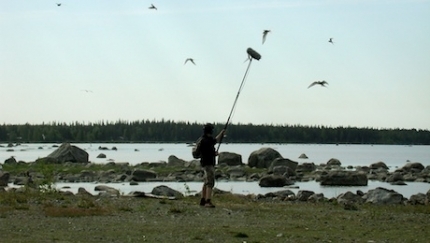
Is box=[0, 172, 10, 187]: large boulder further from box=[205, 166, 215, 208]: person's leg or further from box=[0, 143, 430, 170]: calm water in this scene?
box=[0, 143, 430, 170]: calm water

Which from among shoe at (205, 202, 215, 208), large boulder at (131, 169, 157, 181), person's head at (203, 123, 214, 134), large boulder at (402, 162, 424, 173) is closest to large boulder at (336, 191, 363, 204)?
shoe at (205, 202, 215, 208)

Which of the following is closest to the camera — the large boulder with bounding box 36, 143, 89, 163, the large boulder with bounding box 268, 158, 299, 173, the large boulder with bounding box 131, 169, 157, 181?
the large boulder with bounding box 131, 169, 157, 181

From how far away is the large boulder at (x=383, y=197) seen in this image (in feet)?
92.2

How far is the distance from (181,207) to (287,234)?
596 cm

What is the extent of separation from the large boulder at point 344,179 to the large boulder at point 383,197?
1531 cm

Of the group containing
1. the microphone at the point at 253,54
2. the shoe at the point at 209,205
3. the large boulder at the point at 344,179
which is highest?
the microphone at the point at 253,54

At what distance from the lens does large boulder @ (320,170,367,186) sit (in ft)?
147

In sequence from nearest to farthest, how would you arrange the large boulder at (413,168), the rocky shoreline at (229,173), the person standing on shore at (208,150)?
the person standing on shore at (208,150), the rocky shoreline at (229,173), the large boulder at (413,168)

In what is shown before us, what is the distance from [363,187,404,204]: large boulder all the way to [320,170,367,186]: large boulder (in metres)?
15.3

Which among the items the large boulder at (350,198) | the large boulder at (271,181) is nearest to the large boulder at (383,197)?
the large boulder at (350,198)

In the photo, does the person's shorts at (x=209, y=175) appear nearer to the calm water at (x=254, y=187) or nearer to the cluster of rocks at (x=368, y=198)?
the cluster of rocks at (x=368, y=198)

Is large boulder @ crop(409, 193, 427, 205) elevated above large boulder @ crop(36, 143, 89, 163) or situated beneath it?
situated beneath

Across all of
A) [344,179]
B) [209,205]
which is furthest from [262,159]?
[209,205]

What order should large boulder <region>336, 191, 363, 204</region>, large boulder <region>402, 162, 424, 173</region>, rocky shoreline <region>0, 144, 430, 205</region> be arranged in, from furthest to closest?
large boulder <region>402, 162, 424, 173</region>
rocky shoreline <region>0, 144, 430, 205</region>
large boulder <region>336, 191, 363, 204</region>
